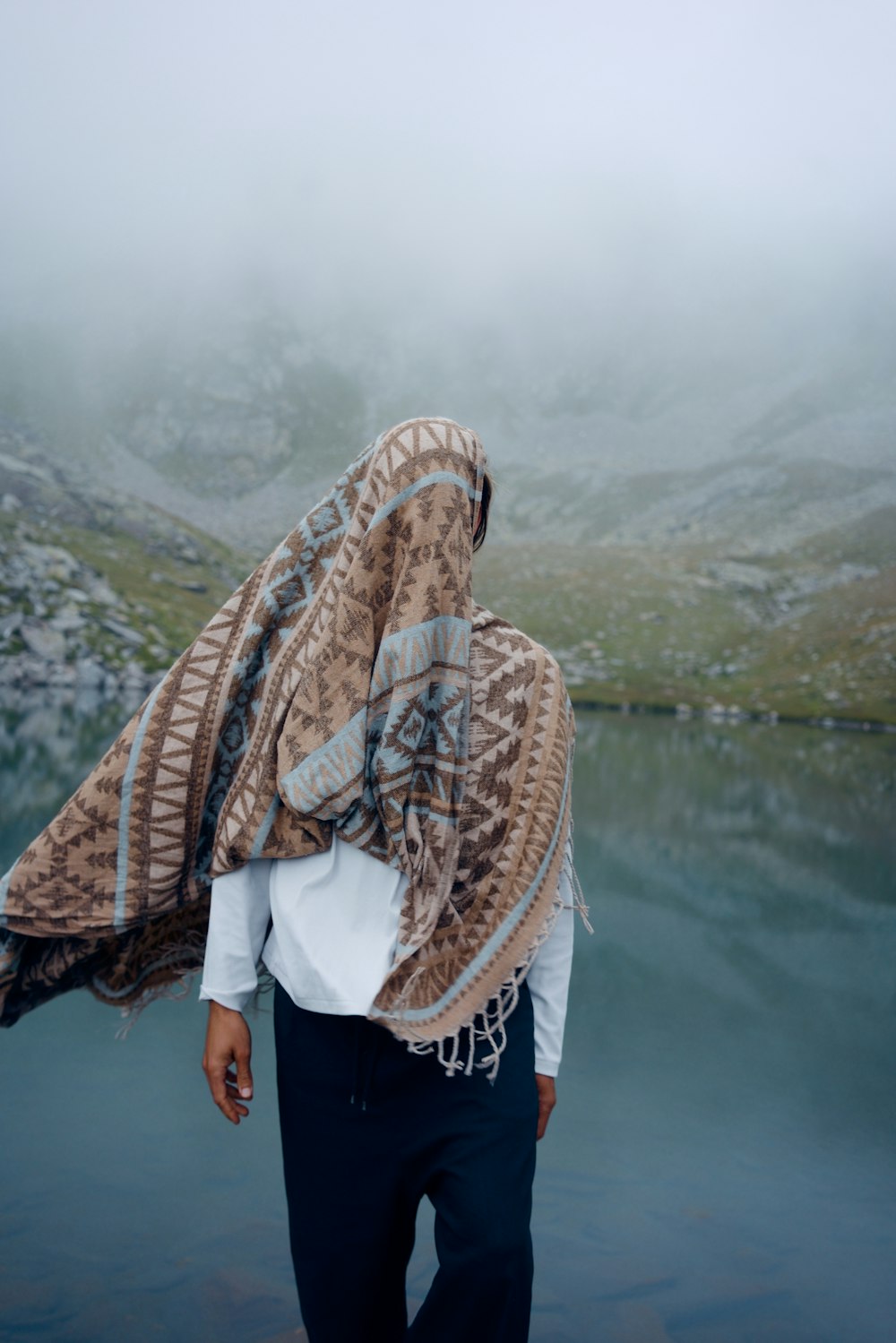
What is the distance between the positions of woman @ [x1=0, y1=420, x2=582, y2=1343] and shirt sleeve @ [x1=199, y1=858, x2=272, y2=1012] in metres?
0.01

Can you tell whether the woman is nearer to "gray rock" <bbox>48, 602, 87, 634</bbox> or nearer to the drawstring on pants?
the drawstring on pants

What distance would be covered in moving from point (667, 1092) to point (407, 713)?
5079 millimetres

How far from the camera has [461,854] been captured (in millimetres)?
2607

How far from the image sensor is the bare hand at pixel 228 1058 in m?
2.58

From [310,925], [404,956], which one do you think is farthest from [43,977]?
[404,956]

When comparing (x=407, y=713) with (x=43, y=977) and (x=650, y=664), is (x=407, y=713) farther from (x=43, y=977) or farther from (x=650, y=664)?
(x=650, y=664)

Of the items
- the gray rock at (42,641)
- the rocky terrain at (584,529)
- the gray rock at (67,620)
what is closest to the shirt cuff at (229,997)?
the rocky terrain at (584,529)

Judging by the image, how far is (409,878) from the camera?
2480mm

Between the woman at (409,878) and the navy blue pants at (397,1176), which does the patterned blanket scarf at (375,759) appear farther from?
the navy blue pants at (397,1176)

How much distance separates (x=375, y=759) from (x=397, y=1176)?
1087 millimetres

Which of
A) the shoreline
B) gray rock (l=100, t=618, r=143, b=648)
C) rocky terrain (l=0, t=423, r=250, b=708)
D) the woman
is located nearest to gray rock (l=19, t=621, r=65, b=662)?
rocky terrain (l=0, t=423, r=250, b=708)

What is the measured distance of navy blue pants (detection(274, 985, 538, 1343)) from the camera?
2.34m

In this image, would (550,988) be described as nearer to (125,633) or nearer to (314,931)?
(314,931)

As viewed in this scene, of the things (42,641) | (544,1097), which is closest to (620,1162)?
(544,1097)
